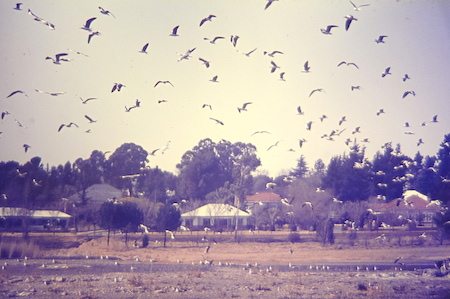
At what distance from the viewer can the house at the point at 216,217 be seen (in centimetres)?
7188

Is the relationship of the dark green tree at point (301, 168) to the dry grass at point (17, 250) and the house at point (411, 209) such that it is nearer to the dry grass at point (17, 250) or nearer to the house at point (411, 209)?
the house at point (411, 209)

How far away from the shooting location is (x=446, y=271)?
97.1 feet

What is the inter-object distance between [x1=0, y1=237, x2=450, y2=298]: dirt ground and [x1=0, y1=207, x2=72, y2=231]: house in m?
14.6

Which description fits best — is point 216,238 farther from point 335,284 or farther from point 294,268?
point 335,284

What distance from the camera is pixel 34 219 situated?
2611 inches

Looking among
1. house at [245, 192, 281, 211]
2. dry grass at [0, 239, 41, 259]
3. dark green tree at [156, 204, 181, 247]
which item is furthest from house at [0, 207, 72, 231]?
house at [245, 192, 281, 211]

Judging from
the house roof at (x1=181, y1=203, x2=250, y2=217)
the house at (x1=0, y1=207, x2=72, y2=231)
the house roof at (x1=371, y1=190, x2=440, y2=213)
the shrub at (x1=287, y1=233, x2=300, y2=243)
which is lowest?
the shrub at (x1=287, y1=233, x2=300, y2=243)

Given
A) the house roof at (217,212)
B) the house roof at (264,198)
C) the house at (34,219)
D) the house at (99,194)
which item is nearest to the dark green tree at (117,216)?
the house at (34,219)

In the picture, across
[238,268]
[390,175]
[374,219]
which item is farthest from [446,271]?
[390,175]

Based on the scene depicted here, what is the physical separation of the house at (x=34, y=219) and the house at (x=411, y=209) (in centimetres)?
3760

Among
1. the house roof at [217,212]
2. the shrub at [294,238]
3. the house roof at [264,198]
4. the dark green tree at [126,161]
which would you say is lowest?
the shrub at [294,238]

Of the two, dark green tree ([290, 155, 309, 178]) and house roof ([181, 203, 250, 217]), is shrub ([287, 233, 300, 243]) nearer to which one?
house roof ([181, 203, 250, 217])

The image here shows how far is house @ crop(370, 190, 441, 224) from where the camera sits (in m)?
62.8

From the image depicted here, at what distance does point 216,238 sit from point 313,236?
32.9 feet
